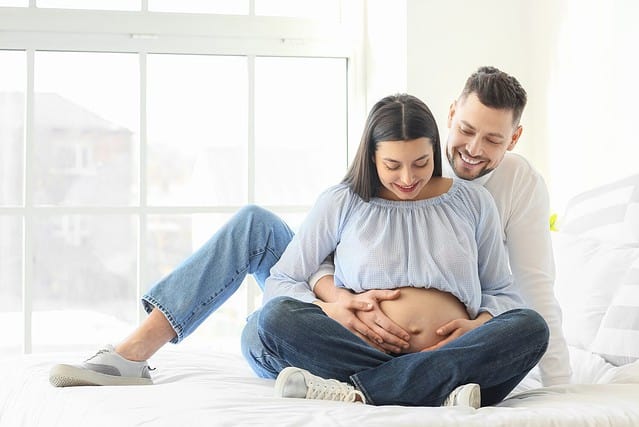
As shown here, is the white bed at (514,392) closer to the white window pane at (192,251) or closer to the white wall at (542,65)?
the white wall at (542,65)

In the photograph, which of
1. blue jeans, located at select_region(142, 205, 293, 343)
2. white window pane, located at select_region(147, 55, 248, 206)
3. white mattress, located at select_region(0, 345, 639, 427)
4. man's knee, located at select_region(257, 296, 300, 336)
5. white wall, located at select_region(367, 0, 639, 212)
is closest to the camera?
white mattress, located at select_region(0, 345, 639, 427)

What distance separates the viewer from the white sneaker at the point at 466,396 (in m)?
1.45

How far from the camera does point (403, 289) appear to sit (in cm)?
171

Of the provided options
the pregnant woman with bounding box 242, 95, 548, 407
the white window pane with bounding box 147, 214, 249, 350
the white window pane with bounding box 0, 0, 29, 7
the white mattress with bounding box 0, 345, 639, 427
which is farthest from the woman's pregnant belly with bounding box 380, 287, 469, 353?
the white window pane with bounding box 0, 0, 29, 7

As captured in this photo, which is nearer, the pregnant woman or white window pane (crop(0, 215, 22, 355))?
the pregnant woman

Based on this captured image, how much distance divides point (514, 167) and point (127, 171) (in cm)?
148

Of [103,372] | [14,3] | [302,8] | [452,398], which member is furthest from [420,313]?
[14,3]

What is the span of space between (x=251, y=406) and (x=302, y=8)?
80.0 inches

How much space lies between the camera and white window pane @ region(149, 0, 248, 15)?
120 inches

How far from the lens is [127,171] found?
302 cm

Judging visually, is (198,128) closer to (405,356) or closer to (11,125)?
(11,125)

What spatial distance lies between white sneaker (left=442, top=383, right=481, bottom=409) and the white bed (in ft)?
0.12

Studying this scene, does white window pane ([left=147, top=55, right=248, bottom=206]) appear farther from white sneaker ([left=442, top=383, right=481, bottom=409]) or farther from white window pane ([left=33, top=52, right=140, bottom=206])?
white sneaker ([left=442, top=383, right=481, bottom=409])

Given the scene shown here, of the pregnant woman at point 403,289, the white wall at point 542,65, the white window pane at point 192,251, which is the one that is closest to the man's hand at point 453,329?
the pregnant woman at point 403,289
